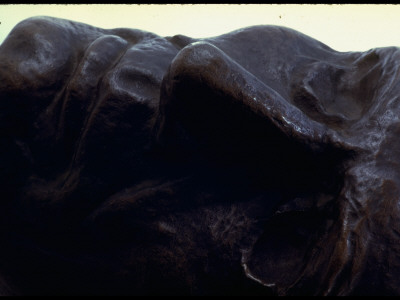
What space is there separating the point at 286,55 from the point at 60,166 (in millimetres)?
595

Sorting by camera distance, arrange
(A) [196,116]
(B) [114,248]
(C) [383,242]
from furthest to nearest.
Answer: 1. (B) [114,248]
2. (A) [196,116]
3. (C) [383,242]

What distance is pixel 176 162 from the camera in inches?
39.0

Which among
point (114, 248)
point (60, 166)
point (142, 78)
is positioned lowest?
point (114, 248)

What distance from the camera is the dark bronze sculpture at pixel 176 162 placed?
875mm

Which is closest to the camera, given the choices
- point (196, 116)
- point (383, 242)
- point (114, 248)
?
point (383, 242)

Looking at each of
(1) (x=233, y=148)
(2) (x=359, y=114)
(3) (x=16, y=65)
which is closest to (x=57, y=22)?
(3) (x=16, y=65)

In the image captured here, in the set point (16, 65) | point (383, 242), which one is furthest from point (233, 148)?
point (16, 65)

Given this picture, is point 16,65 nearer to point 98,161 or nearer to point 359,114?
point 98,161

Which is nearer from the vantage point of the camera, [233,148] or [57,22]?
[233,148]

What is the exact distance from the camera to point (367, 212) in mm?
824

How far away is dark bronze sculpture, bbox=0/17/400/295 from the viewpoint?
2.87ft

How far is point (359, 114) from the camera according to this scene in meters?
0.99

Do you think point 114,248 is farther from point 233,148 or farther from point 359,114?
point 359,114

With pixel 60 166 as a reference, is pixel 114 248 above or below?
below
